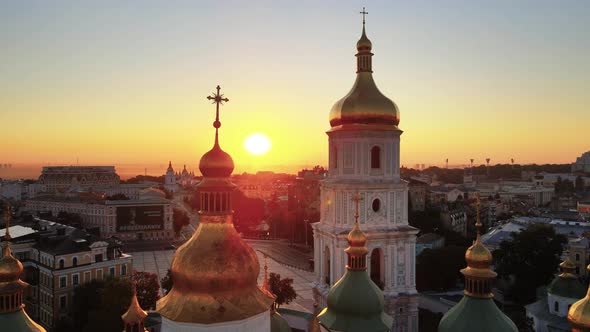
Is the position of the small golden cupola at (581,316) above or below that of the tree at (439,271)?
above

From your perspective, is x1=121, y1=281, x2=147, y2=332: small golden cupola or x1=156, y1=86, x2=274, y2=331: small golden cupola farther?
x1=121, y1=281, x2=147, y2=332: small golden cupola

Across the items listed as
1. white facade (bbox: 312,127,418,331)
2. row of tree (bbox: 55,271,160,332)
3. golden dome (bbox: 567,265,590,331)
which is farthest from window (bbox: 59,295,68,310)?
golden dome (bbox: 567,265,590,331)

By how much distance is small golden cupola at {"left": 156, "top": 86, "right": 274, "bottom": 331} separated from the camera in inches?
309

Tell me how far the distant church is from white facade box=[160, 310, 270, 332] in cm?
1300

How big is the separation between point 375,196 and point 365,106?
401 centimetres

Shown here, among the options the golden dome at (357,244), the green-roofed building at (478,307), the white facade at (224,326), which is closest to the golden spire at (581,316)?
the green-roofed building at (478,307)

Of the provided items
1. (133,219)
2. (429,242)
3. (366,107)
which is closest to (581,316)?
(366,107)

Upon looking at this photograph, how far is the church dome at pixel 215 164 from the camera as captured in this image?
9188mm

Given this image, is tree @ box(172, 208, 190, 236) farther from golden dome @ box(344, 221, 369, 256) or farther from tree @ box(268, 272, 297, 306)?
golden dome @ box(344, 221, 369, 256)

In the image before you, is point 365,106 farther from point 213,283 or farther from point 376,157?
point 213,283

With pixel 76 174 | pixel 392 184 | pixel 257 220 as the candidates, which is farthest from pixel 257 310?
pixel 76 174

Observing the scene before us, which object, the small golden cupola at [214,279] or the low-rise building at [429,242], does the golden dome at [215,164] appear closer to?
the small golden cupola at [214,279]

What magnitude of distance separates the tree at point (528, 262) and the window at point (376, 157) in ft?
50.1

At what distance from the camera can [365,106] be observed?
21.5m
